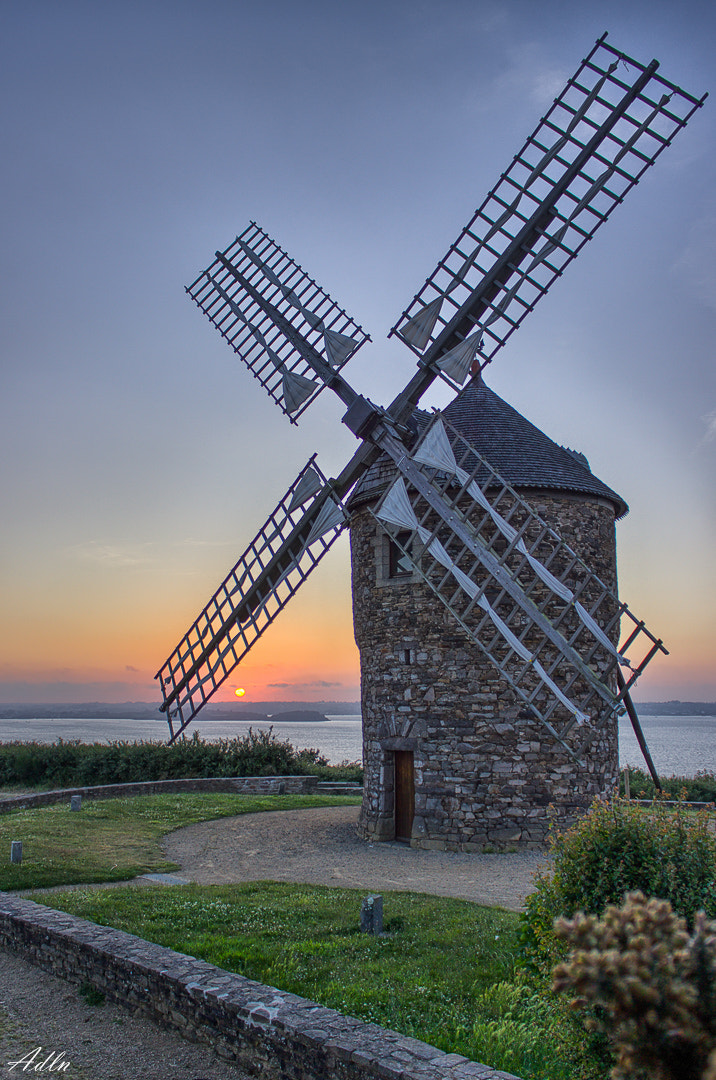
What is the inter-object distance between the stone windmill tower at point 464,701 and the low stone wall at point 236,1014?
24.6ft

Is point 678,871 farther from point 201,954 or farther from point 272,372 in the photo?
point 272,372

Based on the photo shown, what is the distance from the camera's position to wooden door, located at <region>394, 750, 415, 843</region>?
542 inches

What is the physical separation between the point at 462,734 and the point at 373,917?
5983 mm

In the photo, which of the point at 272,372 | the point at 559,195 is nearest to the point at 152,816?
the point at 272,372

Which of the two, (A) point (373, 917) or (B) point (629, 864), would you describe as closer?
(B) point (629, 864)

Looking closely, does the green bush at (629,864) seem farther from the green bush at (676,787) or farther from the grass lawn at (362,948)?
the green bush at (676,787)

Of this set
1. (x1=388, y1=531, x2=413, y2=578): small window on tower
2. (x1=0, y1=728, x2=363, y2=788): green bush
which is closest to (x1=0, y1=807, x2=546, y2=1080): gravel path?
(x1=388, y1=531, x2=413, y2=578): small window on tower

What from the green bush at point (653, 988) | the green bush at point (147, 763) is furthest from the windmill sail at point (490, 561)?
the green bush at point (147, 763)

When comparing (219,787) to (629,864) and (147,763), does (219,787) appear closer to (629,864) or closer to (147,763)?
(147,763)

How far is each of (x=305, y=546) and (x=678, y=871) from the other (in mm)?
10559

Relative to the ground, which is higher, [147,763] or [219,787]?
[147,763]

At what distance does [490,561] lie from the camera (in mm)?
11641

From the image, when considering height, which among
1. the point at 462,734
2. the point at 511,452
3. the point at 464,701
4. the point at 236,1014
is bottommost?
the point at 236,1014

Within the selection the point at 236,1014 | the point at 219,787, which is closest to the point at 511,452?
the point at 236,1014
